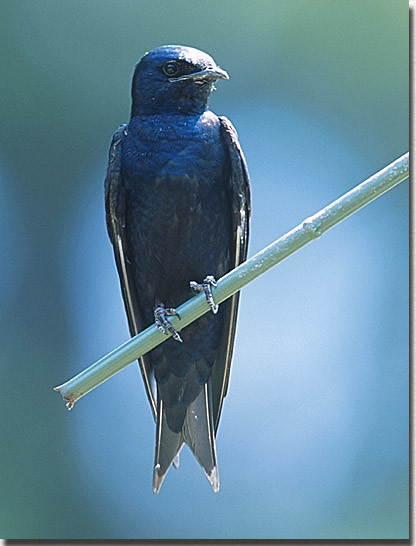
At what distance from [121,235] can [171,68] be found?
627 mm

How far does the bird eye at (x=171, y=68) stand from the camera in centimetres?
324

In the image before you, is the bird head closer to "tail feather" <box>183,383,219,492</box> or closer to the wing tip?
"tail feather" <box>183,383,219,492</box>

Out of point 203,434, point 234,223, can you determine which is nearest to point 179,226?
point 234,223

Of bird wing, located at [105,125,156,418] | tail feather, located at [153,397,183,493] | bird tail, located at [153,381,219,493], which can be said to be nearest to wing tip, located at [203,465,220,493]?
bird tail, located at [153,381,219,493]

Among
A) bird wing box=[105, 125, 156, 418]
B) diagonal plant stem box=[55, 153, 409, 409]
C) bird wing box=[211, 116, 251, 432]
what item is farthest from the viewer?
bird wing box=[105, 125, 156, 418]

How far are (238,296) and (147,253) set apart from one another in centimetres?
35

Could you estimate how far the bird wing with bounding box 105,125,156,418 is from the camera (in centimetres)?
315

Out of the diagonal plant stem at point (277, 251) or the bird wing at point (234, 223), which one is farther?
the bird wing at point (234, 223)

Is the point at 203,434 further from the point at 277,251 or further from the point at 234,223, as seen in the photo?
the point at 277,251

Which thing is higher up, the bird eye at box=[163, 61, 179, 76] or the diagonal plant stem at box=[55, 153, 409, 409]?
the bird eye at box=[163, 61, 179, 76]

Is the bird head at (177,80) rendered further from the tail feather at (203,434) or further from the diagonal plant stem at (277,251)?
the diagonal plant stem at (277,251)

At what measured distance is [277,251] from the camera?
182cm

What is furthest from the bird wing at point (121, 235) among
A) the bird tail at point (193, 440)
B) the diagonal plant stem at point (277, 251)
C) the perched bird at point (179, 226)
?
the diagonal plant stem at point (277, 251)

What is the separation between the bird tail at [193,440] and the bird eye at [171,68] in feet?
3.68
